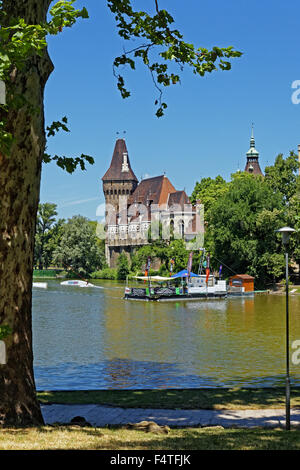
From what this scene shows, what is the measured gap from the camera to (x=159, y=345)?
1014 inches

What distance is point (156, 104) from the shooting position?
12352mm

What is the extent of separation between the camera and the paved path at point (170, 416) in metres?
10.8

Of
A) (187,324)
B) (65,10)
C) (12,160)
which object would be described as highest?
(65,10)

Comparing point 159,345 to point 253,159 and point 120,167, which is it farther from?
point 253,159

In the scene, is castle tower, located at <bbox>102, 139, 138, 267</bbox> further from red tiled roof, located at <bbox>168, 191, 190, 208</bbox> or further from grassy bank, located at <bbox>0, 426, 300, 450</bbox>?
grassy bank, located at <bbox>0, 426, 300, 450</bbox>

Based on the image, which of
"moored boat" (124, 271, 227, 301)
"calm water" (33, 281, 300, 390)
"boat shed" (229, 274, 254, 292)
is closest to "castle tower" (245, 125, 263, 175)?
"boat shed" (229, 274, 254, 292)

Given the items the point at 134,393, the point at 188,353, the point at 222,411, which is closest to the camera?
the point at 222,411

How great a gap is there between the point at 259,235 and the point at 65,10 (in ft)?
194

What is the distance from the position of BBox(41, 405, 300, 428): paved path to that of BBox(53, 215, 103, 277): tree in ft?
283

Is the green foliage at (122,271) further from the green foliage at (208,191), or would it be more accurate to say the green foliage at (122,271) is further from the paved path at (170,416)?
the paved path at (170,416)

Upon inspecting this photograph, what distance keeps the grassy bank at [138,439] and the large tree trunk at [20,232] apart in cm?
74
